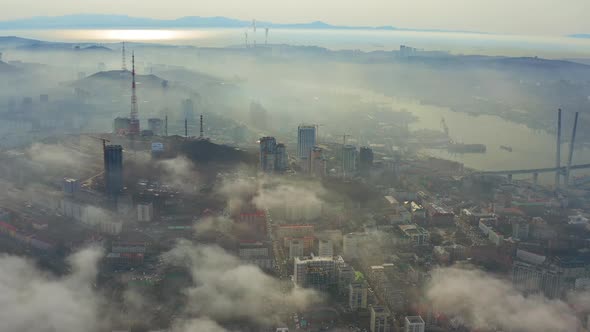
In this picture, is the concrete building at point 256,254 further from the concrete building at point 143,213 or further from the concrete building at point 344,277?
the concrete building at point 143,213

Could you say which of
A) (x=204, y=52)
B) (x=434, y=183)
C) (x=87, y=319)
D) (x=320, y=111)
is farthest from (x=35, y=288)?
(x=204, y=52)

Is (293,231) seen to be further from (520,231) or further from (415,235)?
(520,231)

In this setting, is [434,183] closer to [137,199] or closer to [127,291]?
[137,199]

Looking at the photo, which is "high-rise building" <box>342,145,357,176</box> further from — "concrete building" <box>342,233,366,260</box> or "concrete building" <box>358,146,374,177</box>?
"concrete building" <box>342,233,366,260</box>

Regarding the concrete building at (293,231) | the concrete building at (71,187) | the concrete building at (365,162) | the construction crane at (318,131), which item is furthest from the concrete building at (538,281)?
the construction crane at (318,131)

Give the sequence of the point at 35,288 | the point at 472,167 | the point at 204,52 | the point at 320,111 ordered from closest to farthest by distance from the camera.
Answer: the point at 35,288
the point at 472,167
the point at 320,111
the point at 204,52

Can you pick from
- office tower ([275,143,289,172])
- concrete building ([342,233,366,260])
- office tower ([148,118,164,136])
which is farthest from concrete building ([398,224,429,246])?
office tower ([148,118,164,136])
